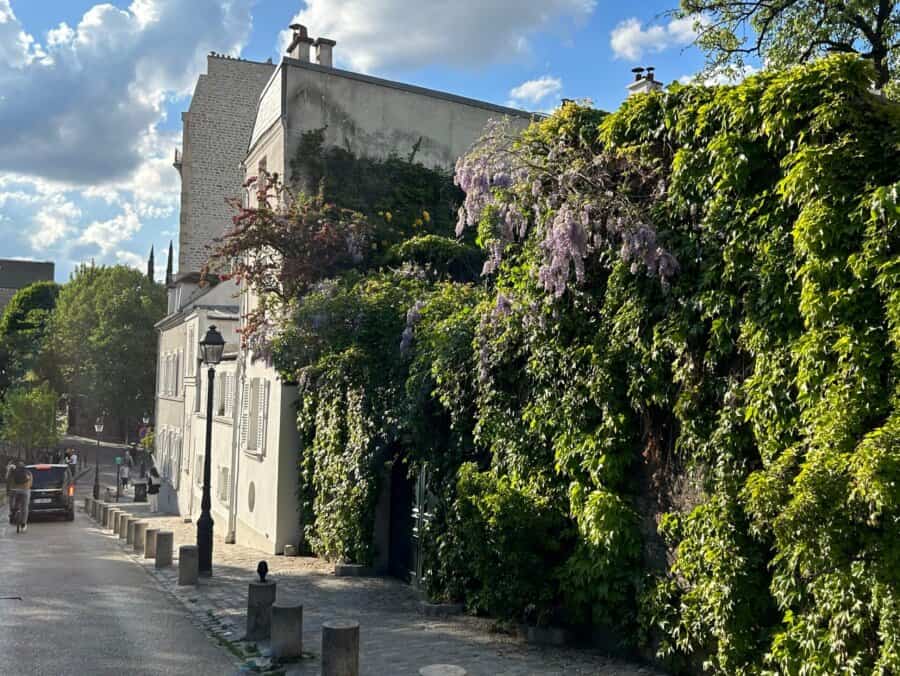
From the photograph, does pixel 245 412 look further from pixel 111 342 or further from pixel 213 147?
pixel 111 342

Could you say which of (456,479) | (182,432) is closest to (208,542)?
(456,479)

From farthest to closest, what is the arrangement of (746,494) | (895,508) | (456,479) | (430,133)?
(430,133) < (456,479) < (746,494) < (895,508)

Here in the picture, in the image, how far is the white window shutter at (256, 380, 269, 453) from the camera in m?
19.4

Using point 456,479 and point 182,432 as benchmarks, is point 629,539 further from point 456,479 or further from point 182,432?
point 182,432

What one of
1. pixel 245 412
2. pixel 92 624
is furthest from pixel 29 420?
pixel 92 624

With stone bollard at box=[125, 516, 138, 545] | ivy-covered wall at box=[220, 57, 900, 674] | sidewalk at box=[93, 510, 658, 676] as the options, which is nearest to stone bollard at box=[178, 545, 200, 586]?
sidewalk at box=[93, 510, 658, 676]

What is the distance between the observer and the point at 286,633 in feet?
30.2

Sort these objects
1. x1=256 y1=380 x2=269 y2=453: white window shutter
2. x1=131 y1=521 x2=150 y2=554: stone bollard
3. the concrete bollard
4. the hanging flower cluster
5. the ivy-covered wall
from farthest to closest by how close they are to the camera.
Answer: x1=131 y1=521 x2=150 y2=554: stone bollard < x1=256 y1=380 x2=269 y2=453: white window shutter < the hanging flower cluster < the concrete bollard < the ivy-covered wall

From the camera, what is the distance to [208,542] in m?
15.3

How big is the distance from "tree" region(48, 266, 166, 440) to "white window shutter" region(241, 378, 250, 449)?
4609 centimetres

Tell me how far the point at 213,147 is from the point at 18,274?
93803 millimetres

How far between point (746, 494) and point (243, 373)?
1685 centimetres

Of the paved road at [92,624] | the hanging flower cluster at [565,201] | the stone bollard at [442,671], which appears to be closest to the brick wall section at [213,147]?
the paved road at [92,624]

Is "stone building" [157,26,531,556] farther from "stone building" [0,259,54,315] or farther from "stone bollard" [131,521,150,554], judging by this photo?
"stone building" [0,259,54,315]
